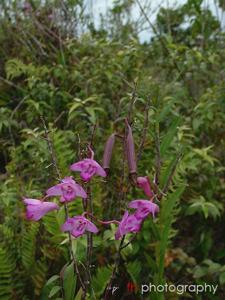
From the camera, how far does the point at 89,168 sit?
1.36 m

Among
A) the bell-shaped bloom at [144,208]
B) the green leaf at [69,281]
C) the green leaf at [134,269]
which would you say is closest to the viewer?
the bell-shaped bloom at [144,208]

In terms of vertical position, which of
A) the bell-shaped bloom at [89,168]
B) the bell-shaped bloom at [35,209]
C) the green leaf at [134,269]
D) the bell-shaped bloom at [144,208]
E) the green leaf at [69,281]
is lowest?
the green leaf at [134,269]

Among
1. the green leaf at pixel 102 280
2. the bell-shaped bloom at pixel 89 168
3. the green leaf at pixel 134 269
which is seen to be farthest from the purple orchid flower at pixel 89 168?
the green leaf at pixel 134 269

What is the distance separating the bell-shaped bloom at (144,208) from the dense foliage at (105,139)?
0.90ft

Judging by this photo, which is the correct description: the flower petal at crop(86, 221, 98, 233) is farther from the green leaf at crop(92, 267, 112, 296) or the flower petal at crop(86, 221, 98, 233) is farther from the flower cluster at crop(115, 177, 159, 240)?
the green leaf at crop(92, 267, 112, 296)

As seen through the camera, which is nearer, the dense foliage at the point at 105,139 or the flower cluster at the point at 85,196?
the flower cluster at the point at 85,196

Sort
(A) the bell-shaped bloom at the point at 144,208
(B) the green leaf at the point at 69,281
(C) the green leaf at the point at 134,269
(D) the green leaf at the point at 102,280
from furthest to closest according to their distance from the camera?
(C) the green leaf at the point at 134,269
(D) the green leaf at the point at 102,280
(B) the green leaf at the point at 69,281
(A) the bell-shaped bloom at the point at 144,208

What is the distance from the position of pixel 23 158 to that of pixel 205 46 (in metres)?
2.27

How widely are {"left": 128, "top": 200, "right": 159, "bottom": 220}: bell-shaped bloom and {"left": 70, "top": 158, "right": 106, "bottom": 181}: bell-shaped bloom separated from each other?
0.40ft

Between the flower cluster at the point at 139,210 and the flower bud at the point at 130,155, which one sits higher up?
the flower bud at the point at 130,155

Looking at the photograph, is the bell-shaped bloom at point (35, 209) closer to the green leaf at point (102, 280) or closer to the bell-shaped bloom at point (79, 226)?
the bell-shaped bloom at point (79, 226)

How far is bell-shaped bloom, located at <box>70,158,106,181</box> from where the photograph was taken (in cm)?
134

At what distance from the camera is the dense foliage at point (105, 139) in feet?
7.04

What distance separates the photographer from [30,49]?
441 cm
